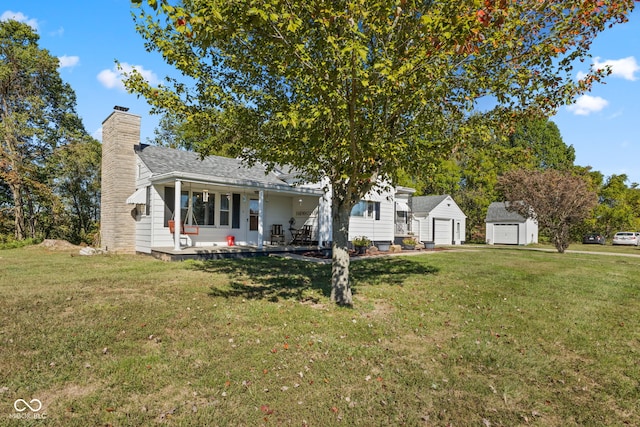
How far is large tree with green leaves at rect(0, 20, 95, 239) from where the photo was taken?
19.1 meters

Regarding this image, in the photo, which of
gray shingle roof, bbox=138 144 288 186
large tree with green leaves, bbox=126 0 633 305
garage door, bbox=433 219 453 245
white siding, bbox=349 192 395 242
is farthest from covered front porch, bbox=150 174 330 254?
garage door, bbox=433 219 453 245

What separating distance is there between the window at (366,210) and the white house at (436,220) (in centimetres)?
840

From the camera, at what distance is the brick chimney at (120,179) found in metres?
14.6

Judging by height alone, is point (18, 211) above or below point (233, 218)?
above

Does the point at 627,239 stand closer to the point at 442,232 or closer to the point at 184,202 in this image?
the point at 442,232

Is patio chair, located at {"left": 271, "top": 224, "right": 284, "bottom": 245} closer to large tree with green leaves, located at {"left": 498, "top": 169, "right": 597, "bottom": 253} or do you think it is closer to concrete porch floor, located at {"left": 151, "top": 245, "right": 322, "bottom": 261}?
Result: concrete porch floor, located at {"left": 151, "top": 245, "right": 322, "bottom": 261}

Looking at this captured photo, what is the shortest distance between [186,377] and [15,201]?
21672 millimetres

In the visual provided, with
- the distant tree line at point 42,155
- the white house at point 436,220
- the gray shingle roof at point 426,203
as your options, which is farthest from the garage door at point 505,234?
the distant tree line at point 42,155

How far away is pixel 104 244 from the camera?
50.4ft

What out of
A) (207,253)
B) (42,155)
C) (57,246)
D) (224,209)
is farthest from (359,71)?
(42,155)

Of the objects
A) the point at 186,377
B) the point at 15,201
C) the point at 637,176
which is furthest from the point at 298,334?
the point at 637,176

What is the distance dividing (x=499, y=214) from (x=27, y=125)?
36.3 m

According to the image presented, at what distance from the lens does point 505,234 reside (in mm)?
32688

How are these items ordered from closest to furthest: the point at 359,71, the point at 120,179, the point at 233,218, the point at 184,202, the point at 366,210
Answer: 1. the point at 359,71
2. the point at 184,202
3. the point at 120,179
4. the point at 233,218
5. the point at 366,210
